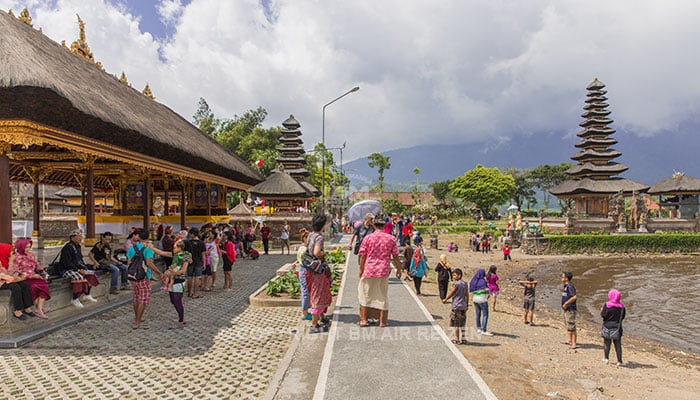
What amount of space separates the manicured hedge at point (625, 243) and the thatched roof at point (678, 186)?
10.1 meters

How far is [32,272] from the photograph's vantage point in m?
6.98

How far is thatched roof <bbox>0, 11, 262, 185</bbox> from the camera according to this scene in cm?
683

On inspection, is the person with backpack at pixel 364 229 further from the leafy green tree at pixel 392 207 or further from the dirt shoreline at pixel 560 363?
the leafy green tree at pixel 392 207

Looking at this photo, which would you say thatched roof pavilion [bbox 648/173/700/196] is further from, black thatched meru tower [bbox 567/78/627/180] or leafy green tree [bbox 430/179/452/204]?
leafy green tree [bbox 430/179/452/204]

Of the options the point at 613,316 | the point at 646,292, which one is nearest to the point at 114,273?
the point at 613,316

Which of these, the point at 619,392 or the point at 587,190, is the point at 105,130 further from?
the point at 587,190

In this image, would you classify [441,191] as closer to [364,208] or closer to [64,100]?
[364,208]

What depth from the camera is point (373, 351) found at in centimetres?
595

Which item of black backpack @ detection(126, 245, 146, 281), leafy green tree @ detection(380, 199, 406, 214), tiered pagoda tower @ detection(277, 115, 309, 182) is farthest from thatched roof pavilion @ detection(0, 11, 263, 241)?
leafy green tree @ detection(380, 199, 406, 214)

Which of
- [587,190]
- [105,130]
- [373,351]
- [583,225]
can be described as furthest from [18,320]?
[587,190]

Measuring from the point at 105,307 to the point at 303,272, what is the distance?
4.77 metres

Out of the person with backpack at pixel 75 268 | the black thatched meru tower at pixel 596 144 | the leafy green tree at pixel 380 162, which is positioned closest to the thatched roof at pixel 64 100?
the person with backpack at pixel 75 268

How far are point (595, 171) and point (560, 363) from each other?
4678cm

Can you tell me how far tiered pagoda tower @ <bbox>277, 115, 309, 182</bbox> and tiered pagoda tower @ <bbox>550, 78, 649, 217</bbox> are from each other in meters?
29.8
